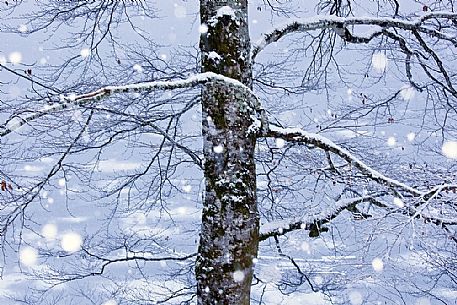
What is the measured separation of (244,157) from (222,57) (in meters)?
0.65

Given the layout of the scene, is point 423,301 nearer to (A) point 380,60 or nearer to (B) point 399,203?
(A) point 380,60

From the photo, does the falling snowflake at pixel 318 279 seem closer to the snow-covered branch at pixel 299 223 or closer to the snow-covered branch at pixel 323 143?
the snow-covered branch at pixel 299 223

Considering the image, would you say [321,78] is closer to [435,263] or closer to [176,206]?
[435,263]

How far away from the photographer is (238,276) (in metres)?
3.49

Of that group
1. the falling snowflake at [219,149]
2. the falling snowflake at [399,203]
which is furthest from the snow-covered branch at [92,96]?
the falling snowflake at [399,203]

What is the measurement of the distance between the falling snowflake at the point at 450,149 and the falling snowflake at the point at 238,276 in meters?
3.79

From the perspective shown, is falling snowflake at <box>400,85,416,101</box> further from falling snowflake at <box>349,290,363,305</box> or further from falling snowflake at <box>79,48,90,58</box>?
falling snowflake at <box>349,290,363,305</box>

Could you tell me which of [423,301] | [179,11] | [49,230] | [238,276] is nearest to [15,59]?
[238,276]

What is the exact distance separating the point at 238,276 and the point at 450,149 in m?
4.30

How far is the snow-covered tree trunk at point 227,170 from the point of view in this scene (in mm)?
3479

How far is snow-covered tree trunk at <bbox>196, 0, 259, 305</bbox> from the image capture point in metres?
3.48

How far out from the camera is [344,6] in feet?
19.4

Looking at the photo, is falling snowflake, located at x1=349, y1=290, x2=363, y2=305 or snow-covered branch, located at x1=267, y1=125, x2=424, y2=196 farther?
falling snowflake, located at x1=349, y1=290, x2=363, y2=305

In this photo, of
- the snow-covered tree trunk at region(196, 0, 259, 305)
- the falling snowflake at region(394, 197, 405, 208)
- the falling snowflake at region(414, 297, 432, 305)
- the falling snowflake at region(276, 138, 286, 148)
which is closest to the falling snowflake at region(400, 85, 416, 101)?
the falling snowflake at region(276, 138, 286, 148)
